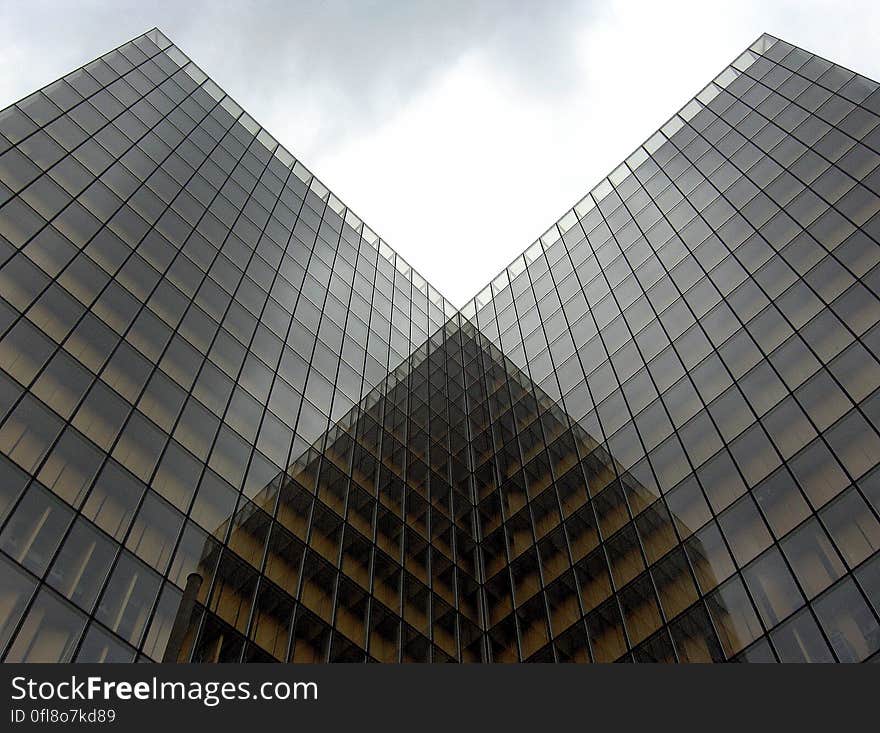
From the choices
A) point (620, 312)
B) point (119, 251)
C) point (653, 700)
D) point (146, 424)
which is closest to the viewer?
point (653, 700)

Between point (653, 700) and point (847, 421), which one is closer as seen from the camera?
point (653, 700)

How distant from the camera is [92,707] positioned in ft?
48.9

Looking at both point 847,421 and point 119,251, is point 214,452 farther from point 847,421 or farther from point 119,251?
point 847,421

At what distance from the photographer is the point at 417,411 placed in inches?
1540

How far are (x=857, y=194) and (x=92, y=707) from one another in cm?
3164

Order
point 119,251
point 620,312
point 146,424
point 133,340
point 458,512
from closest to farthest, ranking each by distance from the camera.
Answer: point 146,424
point 133,340
point 119,251
point 458,512
point 620,312

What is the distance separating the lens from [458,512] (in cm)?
3522

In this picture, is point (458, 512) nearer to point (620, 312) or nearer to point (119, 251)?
point (620, 312)

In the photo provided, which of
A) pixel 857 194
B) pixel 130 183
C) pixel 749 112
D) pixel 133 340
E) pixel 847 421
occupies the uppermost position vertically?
pixel 749 112

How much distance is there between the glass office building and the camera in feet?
71.8

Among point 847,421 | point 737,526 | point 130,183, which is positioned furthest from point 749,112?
point 130,183

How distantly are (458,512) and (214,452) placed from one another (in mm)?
12772

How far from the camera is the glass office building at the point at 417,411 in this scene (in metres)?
21.9

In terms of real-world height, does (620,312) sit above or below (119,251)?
above
